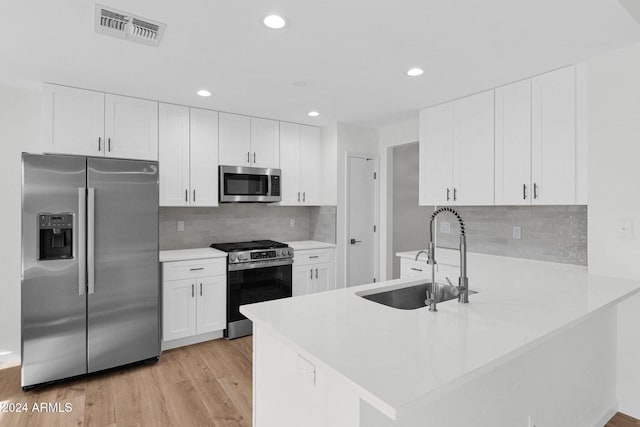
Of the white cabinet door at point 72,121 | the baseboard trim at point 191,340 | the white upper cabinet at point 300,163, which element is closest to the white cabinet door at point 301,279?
the white upper cabinet at point 300,163

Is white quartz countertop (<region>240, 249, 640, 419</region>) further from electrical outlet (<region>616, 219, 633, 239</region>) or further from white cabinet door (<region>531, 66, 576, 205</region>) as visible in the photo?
white cabinet door (<region>531, 66, 576, 205</region>)

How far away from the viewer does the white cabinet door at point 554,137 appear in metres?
2.49

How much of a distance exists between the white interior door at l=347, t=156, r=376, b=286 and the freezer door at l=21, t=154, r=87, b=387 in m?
2.81

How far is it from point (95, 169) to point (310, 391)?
2.51 m

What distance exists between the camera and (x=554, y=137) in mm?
2578

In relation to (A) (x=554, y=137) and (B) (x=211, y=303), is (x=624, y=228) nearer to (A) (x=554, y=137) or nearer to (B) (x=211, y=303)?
(A) (x=554, y=137)

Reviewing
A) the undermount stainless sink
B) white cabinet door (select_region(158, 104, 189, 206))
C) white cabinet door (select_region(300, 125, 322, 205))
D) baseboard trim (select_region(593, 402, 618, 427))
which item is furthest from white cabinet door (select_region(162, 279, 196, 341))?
baseboard trim (select_region(593, 402, 618, 427))

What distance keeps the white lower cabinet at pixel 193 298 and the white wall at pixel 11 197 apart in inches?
50.5

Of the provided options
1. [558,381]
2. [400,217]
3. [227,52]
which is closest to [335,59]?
[227,52]

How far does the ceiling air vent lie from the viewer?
1860 mm

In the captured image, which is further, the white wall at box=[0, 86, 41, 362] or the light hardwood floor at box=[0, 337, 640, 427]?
the white wall at box=[0, 86, 41, 362]

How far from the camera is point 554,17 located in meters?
1.88

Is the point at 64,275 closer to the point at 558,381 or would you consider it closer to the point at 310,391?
the point at 310,391

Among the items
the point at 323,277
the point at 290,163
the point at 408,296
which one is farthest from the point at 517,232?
the point at 290,163
